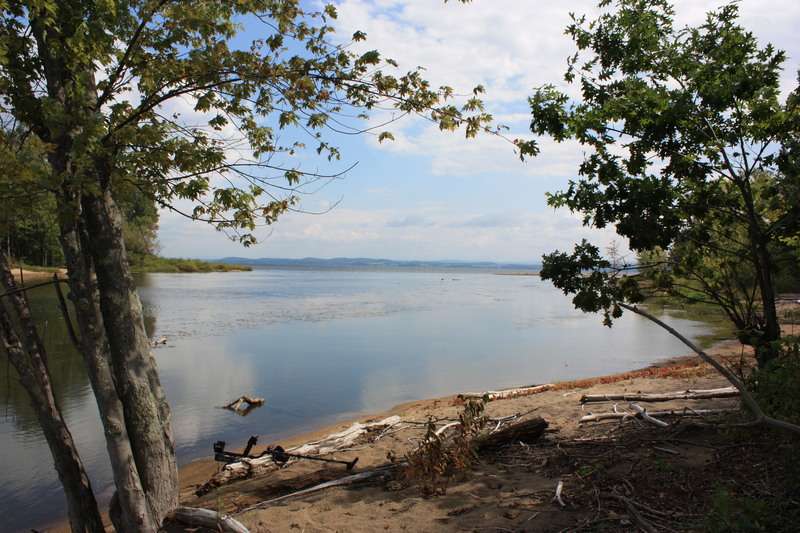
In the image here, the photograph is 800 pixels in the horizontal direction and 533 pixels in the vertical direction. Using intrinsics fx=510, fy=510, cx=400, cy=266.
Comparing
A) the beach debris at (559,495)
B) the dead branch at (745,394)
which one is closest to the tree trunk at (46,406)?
the beach debris at (559,495)

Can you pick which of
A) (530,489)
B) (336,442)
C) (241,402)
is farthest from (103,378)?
(241,402)

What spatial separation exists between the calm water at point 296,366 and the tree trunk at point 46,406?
735mm

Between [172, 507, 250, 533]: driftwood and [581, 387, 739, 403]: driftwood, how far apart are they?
5.97 metres

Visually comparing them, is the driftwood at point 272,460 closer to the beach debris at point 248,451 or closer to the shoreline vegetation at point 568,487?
the shoreline vegetation at point 568,487

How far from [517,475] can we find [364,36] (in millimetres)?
4996

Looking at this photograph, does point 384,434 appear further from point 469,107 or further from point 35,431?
point 35,431


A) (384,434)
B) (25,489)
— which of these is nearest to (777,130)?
(384,434)

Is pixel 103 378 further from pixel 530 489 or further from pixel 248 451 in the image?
pixel 530 489

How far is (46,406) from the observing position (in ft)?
17.7

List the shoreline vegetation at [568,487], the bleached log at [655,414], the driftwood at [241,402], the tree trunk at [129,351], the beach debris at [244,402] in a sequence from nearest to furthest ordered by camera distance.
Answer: the shoreline vegetation at [568,487] → the tree trunk at [129,351] → the bleached log at [655,414] → the beach debris at [244,402] → the driftwood at [241,402]

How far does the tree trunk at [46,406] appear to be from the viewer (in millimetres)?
5254

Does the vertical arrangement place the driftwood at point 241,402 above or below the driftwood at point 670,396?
below

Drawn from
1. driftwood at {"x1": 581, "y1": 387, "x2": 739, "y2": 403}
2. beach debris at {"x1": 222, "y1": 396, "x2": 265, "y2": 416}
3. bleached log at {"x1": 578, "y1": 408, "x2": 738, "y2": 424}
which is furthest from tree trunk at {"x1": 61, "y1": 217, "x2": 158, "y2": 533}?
beach debris at {"x1": 222, "y1": 396, "x2": 265, "y2": 416}

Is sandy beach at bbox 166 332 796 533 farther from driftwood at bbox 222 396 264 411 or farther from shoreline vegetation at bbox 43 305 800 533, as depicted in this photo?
driftwood at bbox 222 396 264 411
